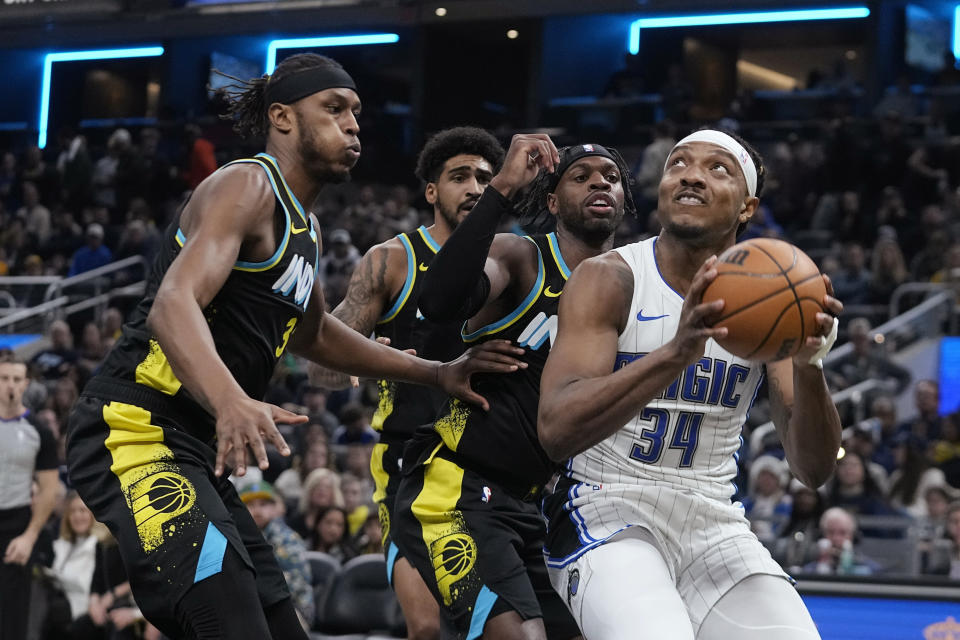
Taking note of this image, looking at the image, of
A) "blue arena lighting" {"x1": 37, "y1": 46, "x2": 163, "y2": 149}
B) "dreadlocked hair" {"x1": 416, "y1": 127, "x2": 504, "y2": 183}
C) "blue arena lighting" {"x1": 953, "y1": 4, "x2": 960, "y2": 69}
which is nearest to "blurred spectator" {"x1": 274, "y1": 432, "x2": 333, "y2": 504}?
"dreadlocked hair" {"x1": 416, "y1": 127, "x2": 504, "y2": 183}

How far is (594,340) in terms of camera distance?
3.87 meters

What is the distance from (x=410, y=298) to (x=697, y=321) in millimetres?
2415

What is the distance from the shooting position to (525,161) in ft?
14.4

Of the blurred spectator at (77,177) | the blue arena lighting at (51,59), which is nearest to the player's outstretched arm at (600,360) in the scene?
the blurred spectator at (77,177)

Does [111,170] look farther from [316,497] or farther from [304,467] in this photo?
[316,497]

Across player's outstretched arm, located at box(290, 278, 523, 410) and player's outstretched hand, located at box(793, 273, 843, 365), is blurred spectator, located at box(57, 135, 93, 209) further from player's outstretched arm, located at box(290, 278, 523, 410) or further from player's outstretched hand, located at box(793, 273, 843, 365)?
player's outstretched hand, located at box(793, 273, 843, 365)

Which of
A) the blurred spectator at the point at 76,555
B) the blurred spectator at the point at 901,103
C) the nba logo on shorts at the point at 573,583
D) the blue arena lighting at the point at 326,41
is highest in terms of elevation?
the blue arena lighting at the point at 326,41

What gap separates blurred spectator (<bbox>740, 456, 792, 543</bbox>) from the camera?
32.1ft

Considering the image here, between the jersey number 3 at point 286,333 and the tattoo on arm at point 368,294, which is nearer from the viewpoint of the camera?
the jersey number 3 at point 286,333

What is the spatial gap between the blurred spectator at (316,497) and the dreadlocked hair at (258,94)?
19.4ft

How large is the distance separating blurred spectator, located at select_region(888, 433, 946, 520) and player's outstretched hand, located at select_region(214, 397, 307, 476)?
300 inches

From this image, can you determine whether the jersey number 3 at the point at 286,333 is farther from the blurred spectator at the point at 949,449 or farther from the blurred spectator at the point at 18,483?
the blurred spectator at the point at 949,449

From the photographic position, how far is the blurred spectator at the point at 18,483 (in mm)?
8570

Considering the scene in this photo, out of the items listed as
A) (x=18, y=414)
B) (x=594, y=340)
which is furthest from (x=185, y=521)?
(x=18, y=414)
